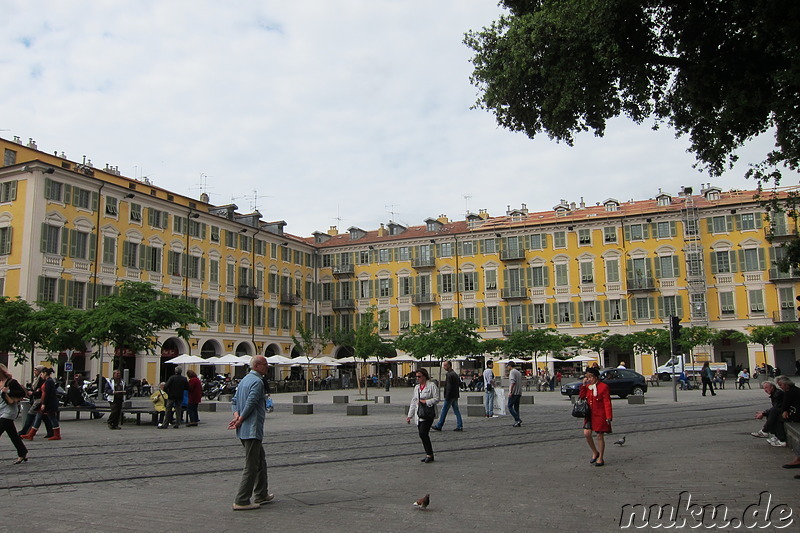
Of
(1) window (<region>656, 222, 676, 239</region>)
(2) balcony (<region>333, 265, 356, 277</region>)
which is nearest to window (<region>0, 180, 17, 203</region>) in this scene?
(2) balcony (<region>333, 265, 356, 277</region>)

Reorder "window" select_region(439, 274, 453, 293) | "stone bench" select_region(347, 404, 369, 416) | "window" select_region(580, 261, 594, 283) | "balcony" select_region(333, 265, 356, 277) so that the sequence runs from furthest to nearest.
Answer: "balcony" select_region(333, 265, 356, 277)
"window" select_region(439, 274, 453, 293)
"window" select_region(580, 261, 594, 283)
"stone bench" select_region(347, 404, 369, 416)

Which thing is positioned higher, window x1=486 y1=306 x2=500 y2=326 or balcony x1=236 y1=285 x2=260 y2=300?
balcony x1=236 y1=285 x2=260 y2=300

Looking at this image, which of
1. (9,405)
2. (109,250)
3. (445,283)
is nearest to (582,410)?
(9,405)

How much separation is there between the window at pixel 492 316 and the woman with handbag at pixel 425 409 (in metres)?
47.1

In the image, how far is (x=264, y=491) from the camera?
7.75m

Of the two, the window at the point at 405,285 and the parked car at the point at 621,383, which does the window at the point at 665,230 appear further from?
the parked car at the point at 621,383

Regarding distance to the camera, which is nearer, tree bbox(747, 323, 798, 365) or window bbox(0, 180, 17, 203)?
window bbox(0, 180, 17, 203)

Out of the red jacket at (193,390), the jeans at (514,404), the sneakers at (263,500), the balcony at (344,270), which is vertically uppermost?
the balcony at (344,270)

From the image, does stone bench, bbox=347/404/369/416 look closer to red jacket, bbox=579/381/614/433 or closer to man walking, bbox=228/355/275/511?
red jacket, bbox=579/381/614/433

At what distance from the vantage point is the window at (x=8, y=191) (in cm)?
3909

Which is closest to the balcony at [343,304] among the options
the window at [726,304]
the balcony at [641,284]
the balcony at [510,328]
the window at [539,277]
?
the balcony at [510,328]

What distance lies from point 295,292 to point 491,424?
147ft

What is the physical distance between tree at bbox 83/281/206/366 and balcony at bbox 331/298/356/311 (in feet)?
133

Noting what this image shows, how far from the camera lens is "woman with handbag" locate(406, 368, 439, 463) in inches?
434
